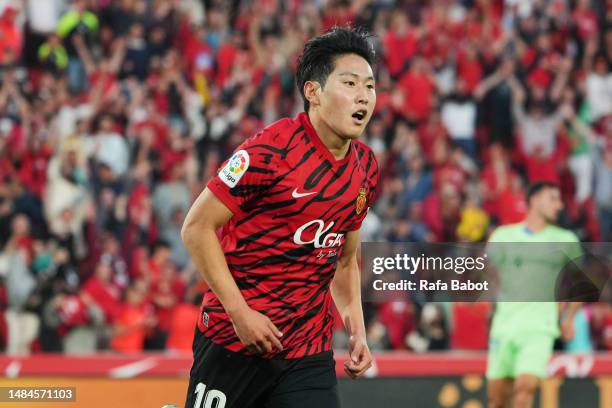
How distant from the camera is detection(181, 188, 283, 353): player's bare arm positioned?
186 inches

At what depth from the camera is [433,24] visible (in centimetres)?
1603

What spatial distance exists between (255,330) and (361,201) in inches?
31.2

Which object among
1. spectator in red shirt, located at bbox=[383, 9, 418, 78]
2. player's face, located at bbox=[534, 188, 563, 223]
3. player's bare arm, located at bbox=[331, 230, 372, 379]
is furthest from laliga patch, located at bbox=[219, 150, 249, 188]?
spectator in red shirt, located at bbox=[383, 9, 418, 78]

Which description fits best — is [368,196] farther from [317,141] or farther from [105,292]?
[105,292]

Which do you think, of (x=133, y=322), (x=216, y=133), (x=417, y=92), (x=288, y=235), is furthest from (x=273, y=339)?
(x=417, y=92)

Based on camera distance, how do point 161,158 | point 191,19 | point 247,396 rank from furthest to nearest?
1. point 191,19
2. point 161,158
3. point 247,396

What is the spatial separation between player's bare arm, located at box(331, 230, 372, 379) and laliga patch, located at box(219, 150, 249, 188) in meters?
0.73

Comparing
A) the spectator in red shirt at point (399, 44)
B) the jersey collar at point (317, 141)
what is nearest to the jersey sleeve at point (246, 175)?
the jersey collar at point (317, 141)

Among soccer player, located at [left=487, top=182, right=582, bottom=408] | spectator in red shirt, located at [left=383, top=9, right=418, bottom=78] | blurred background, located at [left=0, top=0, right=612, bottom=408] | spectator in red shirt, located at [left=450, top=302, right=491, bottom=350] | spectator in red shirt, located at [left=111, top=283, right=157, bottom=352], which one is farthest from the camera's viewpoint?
spectator in red shirt, located at [left=383, top=9, right=418, bottom=78]

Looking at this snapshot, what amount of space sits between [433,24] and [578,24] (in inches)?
81.4

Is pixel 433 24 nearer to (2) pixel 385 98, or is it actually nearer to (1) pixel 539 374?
(2) pixel 385 98

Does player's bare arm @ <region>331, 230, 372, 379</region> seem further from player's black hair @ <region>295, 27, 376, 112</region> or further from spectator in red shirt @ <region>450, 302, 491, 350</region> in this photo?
spectator in red shirt @ <region>450, 302, 491, 350</region>

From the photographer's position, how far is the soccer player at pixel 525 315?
28.2 ft

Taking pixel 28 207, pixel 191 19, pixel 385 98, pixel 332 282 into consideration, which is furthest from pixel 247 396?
pixel 191 19
